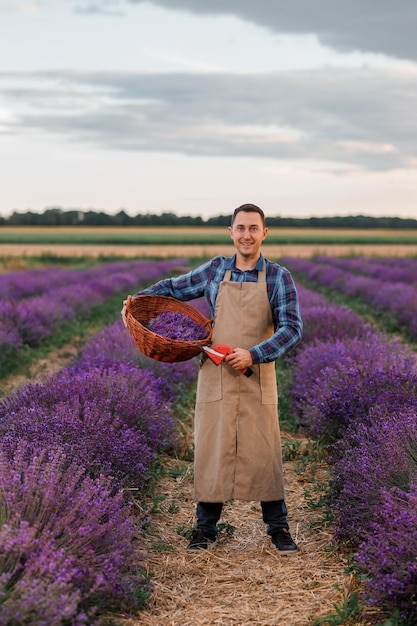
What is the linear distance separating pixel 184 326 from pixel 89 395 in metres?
1.07

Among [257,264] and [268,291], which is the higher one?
[257,264]

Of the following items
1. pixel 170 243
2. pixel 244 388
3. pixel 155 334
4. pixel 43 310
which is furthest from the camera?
pixel 170 243

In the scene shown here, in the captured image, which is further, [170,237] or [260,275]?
[170,237]

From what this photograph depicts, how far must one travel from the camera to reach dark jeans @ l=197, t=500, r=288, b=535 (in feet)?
14.6

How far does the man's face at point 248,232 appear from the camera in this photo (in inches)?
166

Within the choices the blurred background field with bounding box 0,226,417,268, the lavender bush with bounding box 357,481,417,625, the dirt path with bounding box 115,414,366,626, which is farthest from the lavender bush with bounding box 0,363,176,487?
the blurred background field with bounding box 0,226,417,268

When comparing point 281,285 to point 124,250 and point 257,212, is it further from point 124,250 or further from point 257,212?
point 124,250

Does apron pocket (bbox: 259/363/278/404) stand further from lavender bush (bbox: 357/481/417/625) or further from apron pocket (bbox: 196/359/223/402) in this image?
lavender bush (bbox: 357/481/417/625)

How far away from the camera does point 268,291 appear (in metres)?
4.31

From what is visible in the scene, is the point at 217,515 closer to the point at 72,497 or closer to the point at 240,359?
the point at 240,359

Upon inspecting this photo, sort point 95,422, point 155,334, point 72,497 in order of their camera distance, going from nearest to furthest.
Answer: point 72,497, point 155,334, point 95,422

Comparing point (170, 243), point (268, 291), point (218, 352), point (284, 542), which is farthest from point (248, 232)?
point (170, 243)

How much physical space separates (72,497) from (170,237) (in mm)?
70235

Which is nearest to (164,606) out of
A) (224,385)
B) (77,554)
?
(77,554)
